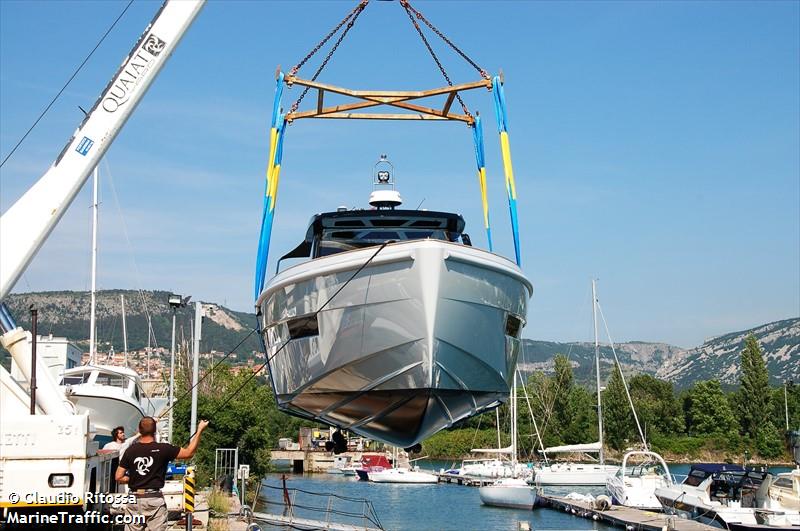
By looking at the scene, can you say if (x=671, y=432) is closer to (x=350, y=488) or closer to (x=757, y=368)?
(x=757, y=368)

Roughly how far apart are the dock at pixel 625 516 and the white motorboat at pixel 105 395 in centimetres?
1527

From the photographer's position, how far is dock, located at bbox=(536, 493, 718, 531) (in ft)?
87.4

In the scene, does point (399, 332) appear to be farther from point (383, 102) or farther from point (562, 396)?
point (562, 396)

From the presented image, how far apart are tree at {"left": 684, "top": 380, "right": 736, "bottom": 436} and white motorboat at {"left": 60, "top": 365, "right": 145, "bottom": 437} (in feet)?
252

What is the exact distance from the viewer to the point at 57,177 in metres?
9.82

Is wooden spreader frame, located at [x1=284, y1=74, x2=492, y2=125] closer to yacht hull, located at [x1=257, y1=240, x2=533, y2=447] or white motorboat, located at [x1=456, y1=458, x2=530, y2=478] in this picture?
yacht hull, located at [x1=257, y1=240, x2=533, y2=447]

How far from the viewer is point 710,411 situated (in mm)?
90250

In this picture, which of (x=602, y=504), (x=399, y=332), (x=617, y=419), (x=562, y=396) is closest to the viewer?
(x=399, y=332)

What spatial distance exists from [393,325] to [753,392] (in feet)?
279

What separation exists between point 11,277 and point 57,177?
46.7 inches

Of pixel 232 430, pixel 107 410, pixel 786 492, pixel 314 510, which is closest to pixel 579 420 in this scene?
pixel 232 430

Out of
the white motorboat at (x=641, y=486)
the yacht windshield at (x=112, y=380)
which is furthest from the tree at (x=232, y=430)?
the yacht windshield at (x=112, y=380)

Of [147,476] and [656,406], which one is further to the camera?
[656,406]

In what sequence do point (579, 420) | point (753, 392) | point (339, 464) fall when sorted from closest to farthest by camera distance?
1. point (339, 464)
2. point (579, 420)
3. point (753, 392)
